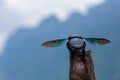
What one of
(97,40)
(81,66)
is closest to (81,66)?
(81,66)

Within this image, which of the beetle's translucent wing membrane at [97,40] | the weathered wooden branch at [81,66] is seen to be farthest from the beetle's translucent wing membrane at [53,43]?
the beetle's translucent wing membrane at [97,40]

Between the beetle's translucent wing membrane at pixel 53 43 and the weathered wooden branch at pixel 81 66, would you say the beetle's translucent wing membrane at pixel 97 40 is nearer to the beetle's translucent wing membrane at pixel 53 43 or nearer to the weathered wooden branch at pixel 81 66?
the weathered wooden branch at pixel 81 66

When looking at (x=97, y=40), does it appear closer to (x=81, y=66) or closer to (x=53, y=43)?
(x=81, y=66)

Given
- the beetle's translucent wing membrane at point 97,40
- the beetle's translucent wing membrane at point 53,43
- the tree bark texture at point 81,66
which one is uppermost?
the beetle's translucent wing membrane at point 97,40

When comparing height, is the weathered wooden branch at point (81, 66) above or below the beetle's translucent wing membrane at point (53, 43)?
below

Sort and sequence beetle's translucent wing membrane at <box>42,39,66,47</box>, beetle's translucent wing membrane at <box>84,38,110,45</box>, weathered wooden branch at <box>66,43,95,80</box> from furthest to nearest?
beetle's translucent wing membrane at <box>84,38,110,45</box> → beetle's translucent wing membrane at <box>42,39,66,47</box> → weathered wooden branch at <box>66,43,95,80</box>

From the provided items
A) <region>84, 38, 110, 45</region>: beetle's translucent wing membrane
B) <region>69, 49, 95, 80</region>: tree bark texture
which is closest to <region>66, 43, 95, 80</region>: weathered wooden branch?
<region>69, 49, 95, 80</region>: tree bark texture

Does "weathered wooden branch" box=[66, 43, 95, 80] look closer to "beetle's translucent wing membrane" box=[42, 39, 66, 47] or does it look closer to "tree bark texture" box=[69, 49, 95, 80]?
"tree bark texture" box=[69, 49, 95, 80]

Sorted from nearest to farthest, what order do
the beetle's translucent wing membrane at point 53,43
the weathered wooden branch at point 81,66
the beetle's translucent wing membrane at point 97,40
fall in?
the weathered wooden branch at point 81,66, the beetle's translucent wing membrane at point 53,43, the beetle's translucent wing membrane at point 97,40

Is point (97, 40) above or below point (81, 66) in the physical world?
above
